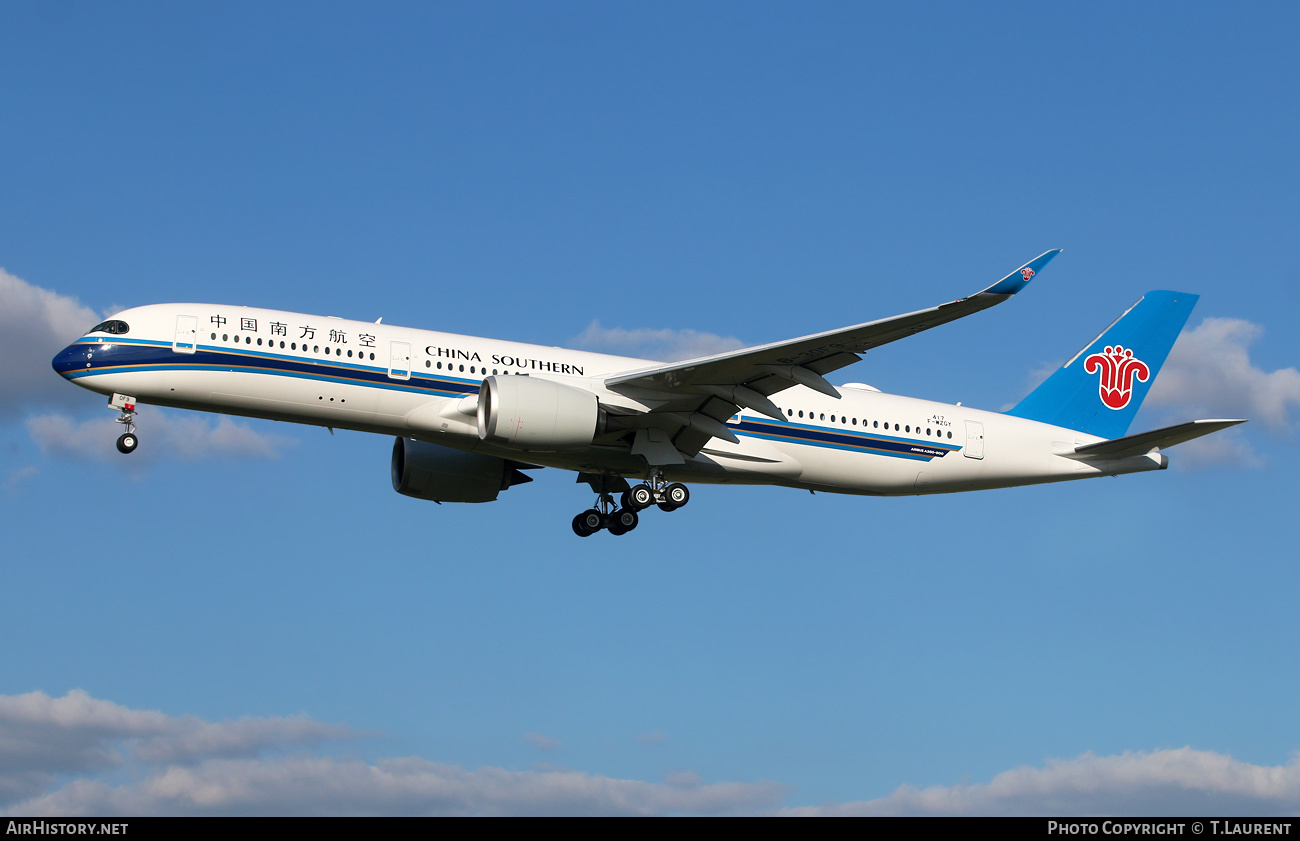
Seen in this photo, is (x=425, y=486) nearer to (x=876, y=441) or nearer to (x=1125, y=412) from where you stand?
(x=876, y=441)

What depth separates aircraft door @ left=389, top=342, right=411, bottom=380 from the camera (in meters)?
27.7

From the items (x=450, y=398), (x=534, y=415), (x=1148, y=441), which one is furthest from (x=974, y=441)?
(x=450, y=398)

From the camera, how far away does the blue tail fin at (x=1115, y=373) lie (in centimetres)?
3509

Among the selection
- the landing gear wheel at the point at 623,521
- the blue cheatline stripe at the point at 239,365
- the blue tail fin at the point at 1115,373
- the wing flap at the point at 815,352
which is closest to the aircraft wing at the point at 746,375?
the wing flap at the point at 815,352

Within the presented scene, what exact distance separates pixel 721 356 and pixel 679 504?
4998 millimetres

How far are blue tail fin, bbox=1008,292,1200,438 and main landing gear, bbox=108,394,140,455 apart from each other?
23.1 m

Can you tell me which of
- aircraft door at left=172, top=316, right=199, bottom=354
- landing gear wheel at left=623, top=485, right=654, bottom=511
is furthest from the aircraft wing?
aircraft door at left=172, top=316, right=199, bottom=354

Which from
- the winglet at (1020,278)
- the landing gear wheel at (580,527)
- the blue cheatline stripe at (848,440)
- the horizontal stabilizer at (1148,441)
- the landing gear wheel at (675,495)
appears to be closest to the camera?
the winglet at (1020,278)

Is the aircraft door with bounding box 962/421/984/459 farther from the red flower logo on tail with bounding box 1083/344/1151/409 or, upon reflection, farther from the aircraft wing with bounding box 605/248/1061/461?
the aircraft wing with bounding box 605/248/1061/461

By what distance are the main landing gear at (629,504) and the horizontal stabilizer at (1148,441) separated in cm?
Result: 1128

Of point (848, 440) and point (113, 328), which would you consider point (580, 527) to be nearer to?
point (848, 440)

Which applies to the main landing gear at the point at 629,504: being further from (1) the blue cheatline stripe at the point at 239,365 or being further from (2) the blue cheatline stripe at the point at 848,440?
(1) the blue cheatline stripe at the point at 239,365
